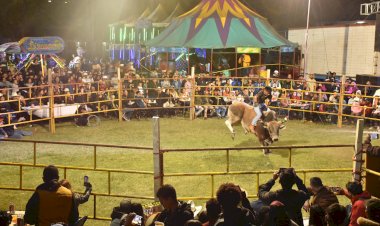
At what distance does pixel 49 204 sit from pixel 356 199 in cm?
362

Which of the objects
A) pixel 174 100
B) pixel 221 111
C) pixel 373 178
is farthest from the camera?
pixel 174 100

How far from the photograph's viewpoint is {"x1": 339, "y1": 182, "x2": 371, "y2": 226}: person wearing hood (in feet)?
17.2

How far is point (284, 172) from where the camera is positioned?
5.26m

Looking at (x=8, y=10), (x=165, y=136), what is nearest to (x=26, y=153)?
(x=165, y=136)

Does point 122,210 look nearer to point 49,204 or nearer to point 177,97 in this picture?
point 49,204

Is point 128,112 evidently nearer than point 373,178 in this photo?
No

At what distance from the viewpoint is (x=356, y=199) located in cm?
562

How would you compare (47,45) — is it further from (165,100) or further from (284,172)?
(284,172)

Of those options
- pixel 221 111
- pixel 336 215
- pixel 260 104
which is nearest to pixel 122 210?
pixel 336 215

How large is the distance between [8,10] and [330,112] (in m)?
30.3

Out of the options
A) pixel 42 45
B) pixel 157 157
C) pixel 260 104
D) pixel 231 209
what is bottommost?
pixel 231 209

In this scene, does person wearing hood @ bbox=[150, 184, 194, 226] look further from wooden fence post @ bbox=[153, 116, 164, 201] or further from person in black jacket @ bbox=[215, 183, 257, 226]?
wooden fence post @ bbox=[153, 116, 164, 201]

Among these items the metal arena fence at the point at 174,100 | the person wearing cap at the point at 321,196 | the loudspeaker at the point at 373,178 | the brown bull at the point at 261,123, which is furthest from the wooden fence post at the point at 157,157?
the metal arena fence at the point at 174,100

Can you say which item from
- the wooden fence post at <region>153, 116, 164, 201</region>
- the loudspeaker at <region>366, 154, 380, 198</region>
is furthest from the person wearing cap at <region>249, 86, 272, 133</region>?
the wooden fence post at <region>153, 116, 164, 201</region>
